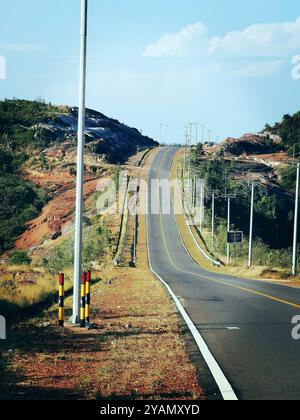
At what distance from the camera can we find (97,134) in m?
134

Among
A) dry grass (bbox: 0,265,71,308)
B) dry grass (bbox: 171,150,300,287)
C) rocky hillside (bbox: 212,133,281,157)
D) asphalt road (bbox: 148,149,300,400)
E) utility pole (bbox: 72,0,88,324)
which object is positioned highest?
rocky hillside (bbox: 212,133,281,157)

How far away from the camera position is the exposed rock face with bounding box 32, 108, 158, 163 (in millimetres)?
116500

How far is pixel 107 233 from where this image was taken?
7025 centimetres

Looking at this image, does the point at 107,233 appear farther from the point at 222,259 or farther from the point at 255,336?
the point at 255,336

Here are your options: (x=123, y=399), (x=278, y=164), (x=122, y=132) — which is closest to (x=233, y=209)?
(x=278, y=164)

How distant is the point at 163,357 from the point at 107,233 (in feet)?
200

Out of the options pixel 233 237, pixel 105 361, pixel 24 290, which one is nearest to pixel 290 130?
pixel 233 237

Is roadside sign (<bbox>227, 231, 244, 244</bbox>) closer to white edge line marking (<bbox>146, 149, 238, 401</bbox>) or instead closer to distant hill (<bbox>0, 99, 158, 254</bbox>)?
distant hill (<bbox>0, 99, 158, 254</bbox>)

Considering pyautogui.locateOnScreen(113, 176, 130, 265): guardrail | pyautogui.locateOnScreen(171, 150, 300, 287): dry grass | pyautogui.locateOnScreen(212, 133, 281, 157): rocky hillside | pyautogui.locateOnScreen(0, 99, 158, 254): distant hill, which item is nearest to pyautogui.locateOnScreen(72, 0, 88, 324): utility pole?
pyautogui.locateOnScreen(171, 150, 300, 287): dry grass

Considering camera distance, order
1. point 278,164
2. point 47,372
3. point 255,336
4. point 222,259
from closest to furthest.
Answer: point 47,372 < point 255,336 < point 222,259 < point 278,164

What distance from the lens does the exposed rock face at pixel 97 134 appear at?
116 meters

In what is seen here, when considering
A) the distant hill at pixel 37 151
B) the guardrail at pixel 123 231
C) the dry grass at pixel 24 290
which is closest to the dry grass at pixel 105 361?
the dry grass at pixel 24 290

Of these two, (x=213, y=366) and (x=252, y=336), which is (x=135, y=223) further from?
(x=213, y=366)

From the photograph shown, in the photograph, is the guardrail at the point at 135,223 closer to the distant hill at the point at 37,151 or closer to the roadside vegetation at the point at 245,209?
the roadside vegetation at the point at 245,209
